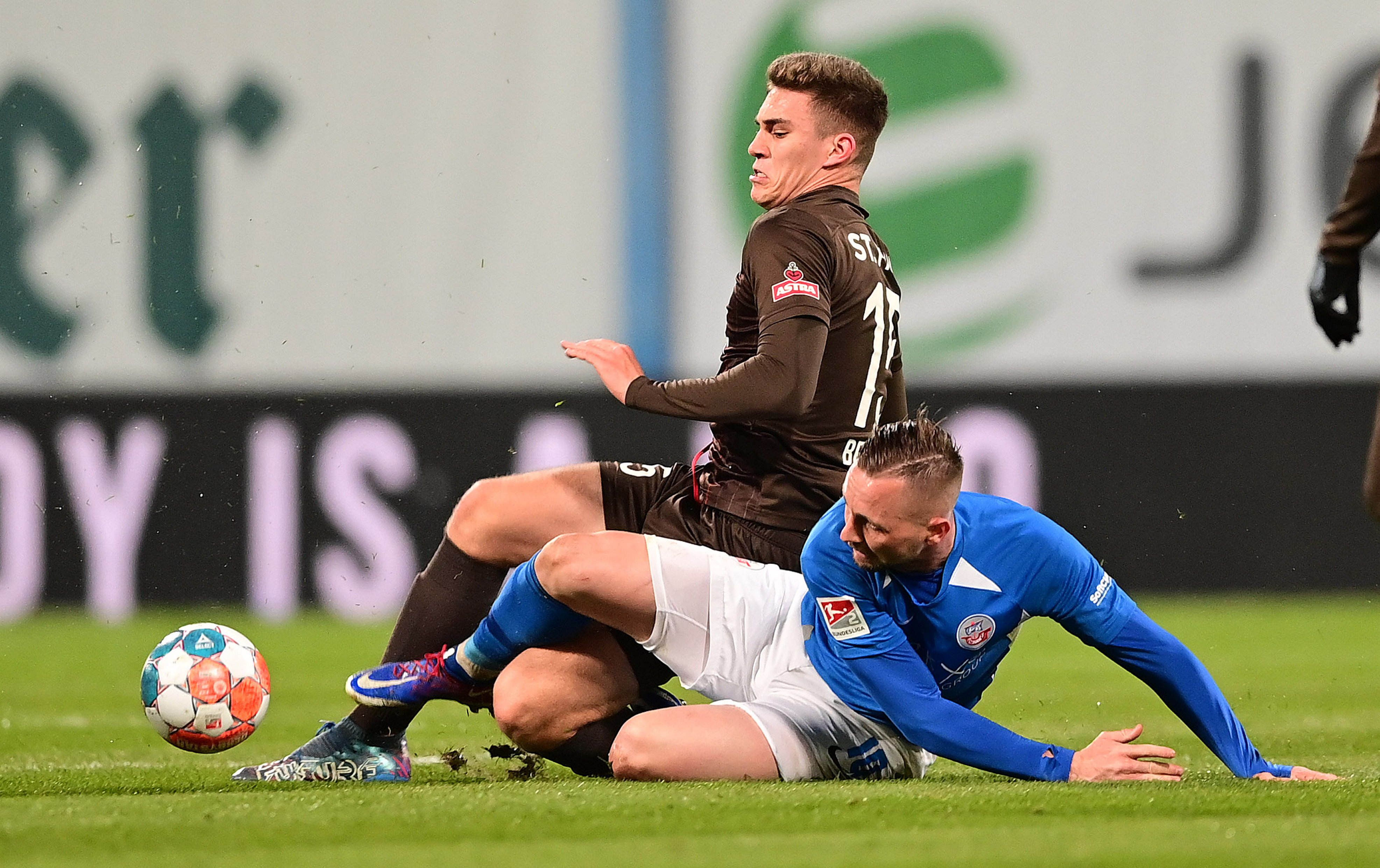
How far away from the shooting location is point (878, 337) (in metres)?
4.14

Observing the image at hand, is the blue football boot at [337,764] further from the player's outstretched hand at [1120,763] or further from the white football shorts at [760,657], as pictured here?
the player's outstretched hand at [1120,763]

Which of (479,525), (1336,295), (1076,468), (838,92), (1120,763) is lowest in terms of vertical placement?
(1076,468)

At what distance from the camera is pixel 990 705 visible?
5910 millimetres

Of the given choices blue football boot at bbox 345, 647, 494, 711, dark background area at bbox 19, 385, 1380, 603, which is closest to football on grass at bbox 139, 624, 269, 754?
blue football boot at bbox 345, 647, 494, 711

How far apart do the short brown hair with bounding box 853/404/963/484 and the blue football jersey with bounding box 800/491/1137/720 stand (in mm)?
169

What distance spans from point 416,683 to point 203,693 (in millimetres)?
477

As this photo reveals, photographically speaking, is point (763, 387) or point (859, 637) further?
point (763, 387)

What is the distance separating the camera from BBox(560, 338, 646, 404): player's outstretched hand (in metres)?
3.91

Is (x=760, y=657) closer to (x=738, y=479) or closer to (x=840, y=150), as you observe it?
(x=738, y=479)

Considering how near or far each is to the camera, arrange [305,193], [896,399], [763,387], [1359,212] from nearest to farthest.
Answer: [1359,212], [763,387], [896,399], [305,193]

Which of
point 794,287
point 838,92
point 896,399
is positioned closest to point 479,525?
point 794,287

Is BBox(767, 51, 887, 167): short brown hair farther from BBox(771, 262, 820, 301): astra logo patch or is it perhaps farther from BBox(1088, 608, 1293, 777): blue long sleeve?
BBox(1088, 608, 1293, 777): blue long sleeve

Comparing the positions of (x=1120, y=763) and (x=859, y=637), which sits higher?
(x=859, y=637)

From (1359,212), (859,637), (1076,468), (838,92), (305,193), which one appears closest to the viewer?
(1359,212)
